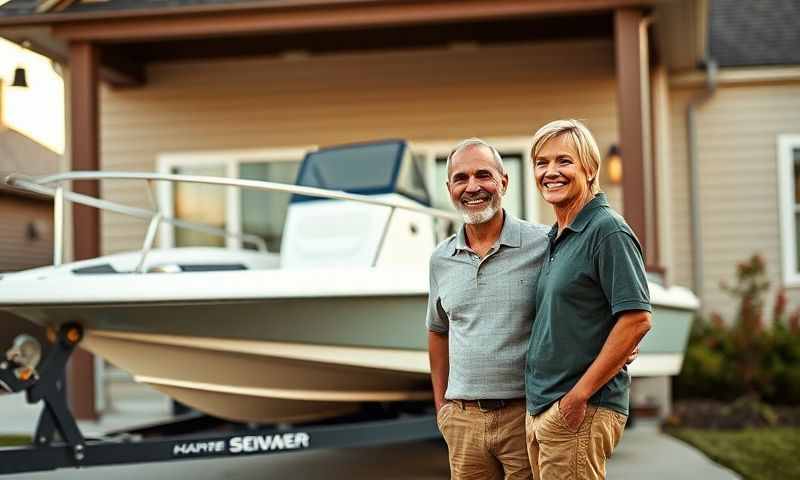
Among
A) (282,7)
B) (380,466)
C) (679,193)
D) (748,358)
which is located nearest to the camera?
(380,466)

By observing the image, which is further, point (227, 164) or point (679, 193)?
point (679, 193)

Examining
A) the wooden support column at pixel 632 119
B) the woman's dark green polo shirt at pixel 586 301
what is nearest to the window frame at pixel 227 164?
the wooden support column at pixel 632 119

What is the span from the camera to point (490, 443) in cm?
260

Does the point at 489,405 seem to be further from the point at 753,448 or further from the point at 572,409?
the point at 753,448

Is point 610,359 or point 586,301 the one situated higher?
point 586,301

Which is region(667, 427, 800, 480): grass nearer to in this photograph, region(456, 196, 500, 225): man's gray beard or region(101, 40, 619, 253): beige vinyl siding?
region(101, 40, 619, 253): beige vinyl siding

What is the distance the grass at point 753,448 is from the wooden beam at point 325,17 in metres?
3.27

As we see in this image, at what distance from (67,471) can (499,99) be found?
16.9 feet

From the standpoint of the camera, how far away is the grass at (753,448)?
5.52m

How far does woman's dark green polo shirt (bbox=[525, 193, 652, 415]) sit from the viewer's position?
2.29 meters

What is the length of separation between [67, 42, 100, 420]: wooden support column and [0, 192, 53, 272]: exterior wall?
1126cm

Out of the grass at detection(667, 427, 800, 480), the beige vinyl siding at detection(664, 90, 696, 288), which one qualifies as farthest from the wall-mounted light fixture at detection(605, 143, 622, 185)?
the grass at detection(667, 427, 800, 480)

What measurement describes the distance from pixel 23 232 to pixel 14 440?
1323 centimetres

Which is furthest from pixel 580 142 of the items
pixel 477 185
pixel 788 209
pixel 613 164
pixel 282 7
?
pixel 788 209
